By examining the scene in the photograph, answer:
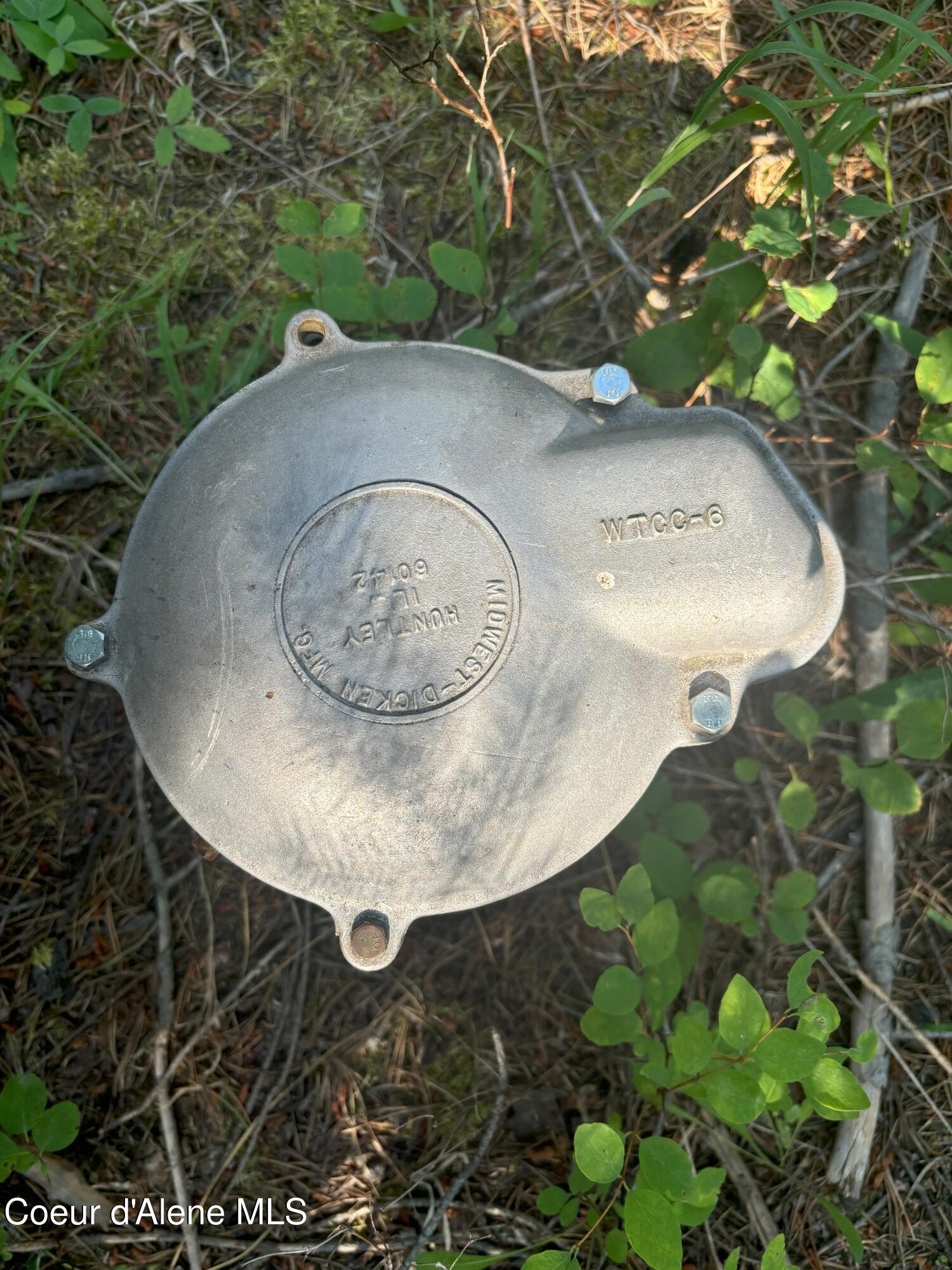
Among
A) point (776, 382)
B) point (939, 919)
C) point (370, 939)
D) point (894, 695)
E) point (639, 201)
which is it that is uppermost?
point (639, 201)

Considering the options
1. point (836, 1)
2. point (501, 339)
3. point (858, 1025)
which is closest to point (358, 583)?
point (501, 339)

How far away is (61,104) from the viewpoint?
249cm

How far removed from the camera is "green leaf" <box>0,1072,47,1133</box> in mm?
2148

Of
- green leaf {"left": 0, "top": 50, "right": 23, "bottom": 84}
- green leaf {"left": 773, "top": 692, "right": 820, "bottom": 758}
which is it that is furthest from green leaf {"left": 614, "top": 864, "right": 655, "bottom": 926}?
green leaf {"left": 0, "top": 50, "right": 23, "bottom": 84}

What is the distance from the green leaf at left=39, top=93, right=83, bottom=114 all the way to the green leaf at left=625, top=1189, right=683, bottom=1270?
3.00 m

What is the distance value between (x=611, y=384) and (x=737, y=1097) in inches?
57.1

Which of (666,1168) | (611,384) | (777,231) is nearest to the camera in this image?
(666,1168)

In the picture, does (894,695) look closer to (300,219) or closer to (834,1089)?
(834,1089)

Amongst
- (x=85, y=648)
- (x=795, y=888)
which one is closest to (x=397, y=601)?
(x=85, y=648)

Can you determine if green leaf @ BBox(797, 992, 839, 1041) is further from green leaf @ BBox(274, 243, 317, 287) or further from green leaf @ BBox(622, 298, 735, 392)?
green leaf @ BBox(274, 243, 317, 287)

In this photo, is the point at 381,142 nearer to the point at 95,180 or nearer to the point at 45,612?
the point at 95,180

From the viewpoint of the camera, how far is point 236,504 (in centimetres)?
175

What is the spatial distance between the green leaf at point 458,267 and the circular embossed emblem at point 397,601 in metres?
0.84

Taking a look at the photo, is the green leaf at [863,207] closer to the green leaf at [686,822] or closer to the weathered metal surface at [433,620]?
the weathered metal surface at [433,620]
